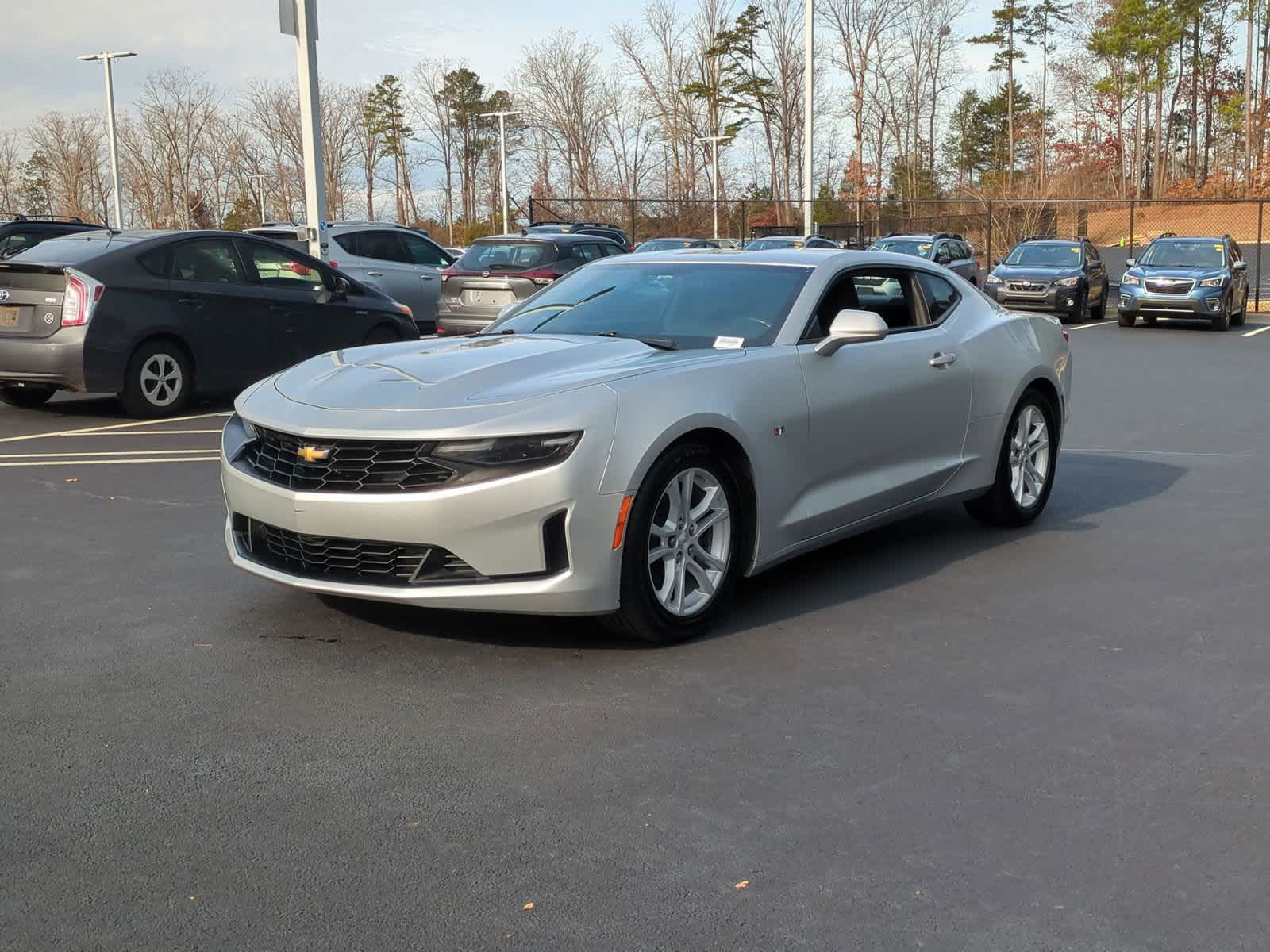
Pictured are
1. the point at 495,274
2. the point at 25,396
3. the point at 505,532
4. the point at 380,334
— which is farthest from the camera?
the point at 495,274

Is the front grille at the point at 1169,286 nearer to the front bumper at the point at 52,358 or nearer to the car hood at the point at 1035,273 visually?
the car hood at the point at 1035,273

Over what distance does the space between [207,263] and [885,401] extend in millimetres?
7823

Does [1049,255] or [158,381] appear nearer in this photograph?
[158,381]

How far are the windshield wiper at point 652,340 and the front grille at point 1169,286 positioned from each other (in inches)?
804

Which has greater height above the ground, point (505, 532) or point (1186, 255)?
point (1186, 255)

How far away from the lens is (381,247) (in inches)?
760

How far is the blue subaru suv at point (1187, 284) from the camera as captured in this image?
78.5ft

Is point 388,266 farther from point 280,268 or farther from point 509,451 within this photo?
point 509,451

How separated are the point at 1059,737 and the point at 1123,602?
180 centimetres

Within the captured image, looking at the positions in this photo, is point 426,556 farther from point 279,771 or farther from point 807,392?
point 807,392

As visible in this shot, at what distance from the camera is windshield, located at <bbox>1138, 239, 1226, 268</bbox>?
2497cm

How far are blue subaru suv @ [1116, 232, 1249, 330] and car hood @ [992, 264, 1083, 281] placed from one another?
3.81ft

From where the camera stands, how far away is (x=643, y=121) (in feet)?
226

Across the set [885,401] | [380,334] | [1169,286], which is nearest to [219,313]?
[380,334]
